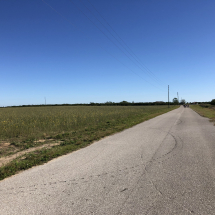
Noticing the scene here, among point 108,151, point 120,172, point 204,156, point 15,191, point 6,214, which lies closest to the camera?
point 6,214

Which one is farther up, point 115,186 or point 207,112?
point 207,112

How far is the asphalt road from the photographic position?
2945 millimetres

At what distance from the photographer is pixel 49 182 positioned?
3934mm

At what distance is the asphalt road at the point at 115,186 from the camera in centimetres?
295

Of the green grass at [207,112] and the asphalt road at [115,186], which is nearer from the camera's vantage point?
the asphalt road at [115,186]

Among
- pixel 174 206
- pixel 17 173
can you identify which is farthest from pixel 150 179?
pixel 17 173

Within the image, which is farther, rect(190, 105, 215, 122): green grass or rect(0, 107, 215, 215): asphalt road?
rect(190, 105, 215, 122): green grass

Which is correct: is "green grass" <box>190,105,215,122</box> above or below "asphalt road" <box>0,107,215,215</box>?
above

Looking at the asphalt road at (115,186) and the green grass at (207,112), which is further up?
the green grass at (207,112)

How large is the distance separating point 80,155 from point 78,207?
3.21 meters

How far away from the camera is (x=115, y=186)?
3.70 m

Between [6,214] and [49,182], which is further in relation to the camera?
[49,182]

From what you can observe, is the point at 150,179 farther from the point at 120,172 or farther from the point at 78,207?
the point at 78,207

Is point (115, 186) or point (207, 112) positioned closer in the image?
point (115, 186)
